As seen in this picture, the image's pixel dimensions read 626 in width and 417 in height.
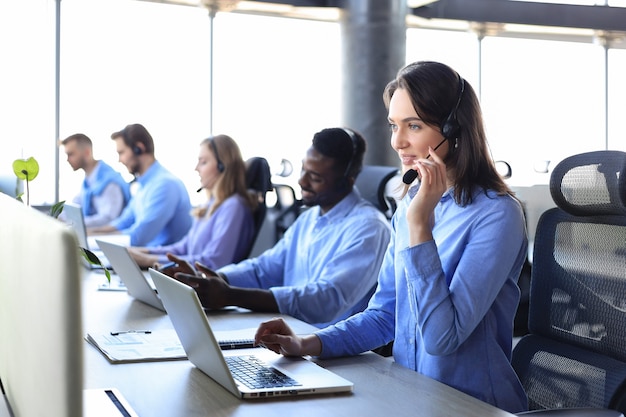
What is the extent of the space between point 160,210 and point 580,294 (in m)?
3.19

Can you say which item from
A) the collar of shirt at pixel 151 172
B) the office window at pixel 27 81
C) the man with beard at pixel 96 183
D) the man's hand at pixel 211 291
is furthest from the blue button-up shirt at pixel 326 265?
the office window at pixel 27 81

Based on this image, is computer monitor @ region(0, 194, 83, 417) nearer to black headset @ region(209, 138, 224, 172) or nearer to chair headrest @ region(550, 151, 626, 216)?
chair headrest @ region(550, 151, 626, 216)

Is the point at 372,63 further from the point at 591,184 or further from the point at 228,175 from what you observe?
the point at 591,184

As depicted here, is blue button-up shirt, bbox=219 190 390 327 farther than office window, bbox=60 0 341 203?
No

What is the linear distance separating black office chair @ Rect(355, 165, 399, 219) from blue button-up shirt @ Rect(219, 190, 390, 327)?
0.30 metres

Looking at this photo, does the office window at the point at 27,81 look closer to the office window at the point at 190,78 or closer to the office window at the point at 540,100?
the office window at the point at 190,78

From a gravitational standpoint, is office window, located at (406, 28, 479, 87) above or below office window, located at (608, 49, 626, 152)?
above

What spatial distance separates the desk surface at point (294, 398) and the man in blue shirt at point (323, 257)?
0.64 m

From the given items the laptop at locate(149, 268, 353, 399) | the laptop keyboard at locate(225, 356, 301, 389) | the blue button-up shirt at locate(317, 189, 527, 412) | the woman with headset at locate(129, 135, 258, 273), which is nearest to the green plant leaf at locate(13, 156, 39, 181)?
the laptop at locate(149, 268, 353, 399)

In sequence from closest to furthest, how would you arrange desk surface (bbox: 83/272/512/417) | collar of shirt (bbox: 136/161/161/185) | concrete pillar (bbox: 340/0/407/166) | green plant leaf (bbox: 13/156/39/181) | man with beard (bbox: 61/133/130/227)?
desk surface (bbox: 83/272/512/417) → green plant leaf (bbox: 13/156/39/181) → collar of shirt (bbox: 136/161/161/185) → man with beard (bbox: 61/133/130/227) → concrete pillar (bbox: 340/0/407/166)

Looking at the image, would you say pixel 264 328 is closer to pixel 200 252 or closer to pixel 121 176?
pixel 200 252

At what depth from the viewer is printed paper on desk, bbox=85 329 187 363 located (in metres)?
1.73

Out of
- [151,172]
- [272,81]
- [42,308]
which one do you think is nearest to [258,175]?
[151,172]

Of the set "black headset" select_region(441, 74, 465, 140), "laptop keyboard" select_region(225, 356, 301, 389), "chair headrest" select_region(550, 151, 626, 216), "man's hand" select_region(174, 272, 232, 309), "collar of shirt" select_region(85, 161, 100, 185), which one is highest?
"black headset" select_region(441, 74, 465, 140)
